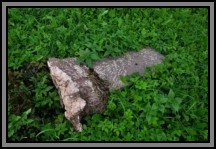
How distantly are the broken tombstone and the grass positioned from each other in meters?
0.11

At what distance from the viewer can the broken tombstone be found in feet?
14.9

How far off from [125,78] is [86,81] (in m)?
0.61

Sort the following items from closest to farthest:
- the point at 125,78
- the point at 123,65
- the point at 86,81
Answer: the point at 86,81
the point at 125,78
the point at 123,65

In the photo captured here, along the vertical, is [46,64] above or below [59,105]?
above

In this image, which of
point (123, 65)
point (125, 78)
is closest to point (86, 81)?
point (125, 78)

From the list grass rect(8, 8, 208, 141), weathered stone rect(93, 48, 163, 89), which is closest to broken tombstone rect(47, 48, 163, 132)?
weathered stone rect(93, 48, 163, 89)

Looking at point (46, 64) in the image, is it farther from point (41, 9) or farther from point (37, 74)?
point (41, 9)

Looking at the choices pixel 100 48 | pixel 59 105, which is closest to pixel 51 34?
pixel 100 48

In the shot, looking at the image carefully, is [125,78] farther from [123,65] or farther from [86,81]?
[86,81]

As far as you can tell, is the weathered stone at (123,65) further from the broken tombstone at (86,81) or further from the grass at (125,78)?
the grass at (125,78)

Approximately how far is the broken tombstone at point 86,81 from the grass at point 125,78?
4.4 inches

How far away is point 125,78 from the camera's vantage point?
5000 millimetres

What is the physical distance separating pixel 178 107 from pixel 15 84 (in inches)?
93.2

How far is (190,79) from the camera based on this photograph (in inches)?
209
